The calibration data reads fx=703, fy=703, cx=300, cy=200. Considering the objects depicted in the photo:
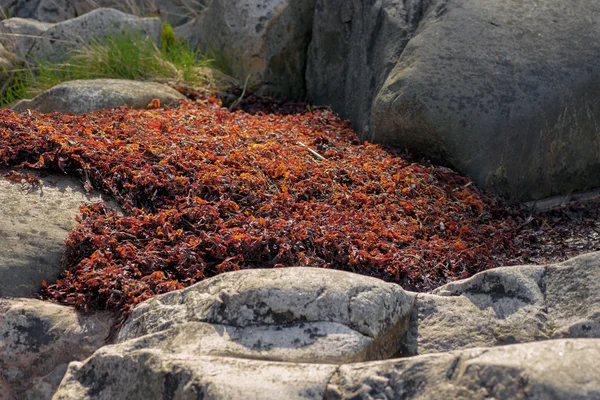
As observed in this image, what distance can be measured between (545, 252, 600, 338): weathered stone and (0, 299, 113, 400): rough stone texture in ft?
7.41

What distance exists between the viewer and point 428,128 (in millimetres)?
5566

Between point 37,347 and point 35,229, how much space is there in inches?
33.4

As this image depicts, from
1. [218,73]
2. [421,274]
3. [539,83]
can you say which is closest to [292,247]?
[421,274]

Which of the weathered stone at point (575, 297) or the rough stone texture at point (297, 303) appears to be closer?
the rough stone texture at point (297, 303)

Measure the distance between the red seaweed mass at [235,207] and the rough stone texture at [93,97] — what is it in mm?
572

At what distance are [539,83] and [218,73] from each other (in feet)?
12.0

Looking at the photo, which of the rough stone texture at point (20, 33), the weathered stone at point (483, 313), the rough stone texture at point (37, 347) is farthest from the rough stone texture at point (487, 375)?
the rough stone texture at point (20, 33)

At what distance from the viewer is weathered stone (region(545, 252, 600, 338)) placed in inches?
128

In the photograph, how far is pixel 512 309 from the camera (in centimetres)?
344

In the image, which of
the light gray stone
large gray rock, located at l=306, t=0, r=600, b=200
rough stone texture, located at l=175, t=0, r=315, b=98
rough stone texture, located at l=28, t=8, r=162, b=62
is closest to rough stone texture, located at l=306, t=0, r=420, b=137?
the light gray stone

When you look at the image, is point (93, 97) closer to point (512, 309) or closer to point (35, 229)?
point (35, 229)

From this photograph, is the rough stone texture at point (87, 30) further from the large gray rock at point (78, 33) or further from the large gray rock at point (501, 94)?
the large gray rock at point (501, 94)

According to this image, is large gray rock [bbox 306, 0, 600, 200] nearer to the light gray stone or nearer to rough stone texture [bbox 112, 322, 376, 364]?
the light gray stone

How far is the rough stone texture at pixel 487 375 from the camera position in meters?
2.37
